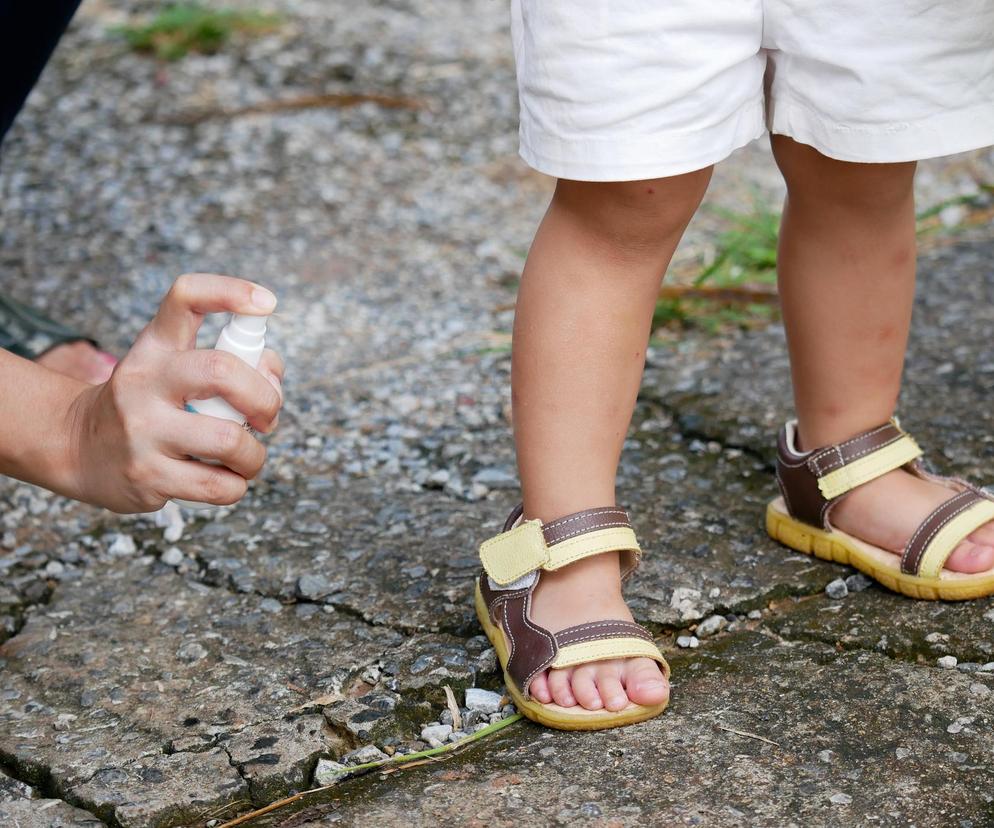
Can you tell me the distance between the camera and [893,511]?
1534 mm

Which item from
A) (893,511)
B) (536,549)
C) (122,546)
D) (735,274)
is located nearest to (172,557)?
(122,546)

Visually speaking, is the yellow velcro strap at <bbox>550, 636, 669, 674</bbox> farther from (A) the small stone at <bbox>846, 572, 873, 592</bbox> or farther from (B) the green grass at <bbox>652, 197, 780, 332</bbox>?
(B) the green grass at <bbox>652, 197, 780, 332</bbox>

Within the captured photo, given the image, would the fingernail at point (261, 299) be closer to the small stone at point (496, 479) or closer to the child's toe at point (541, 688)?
the child's toe at point (541, 688)

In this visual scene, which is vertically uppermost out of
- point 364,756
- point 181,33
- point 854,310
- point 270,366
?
point 181,33

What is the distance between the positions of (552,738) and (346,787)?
0.22 metres

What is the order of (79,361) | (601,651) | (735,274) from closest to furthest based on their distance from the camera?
→ 1. (601,651)
2. (79,361)
3. (735,274)

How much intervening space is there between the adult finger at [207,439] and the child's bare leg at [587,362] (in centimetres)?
46

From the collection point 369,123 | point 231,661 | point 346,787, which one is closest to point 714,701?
point 346,787

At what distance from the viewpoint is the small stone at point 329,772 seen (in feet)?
4.09

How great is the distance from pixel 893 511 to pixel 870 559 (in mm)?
67

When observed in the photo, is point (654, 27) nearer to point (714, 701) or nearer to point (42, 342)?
point (714, 701)

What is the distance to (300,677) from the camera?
1.41 meters

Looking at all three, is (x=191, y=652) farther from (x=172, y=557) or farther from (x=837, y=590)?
(x=837, y=590)

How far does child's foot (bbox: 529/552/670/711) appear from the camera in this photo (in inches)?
50.6
